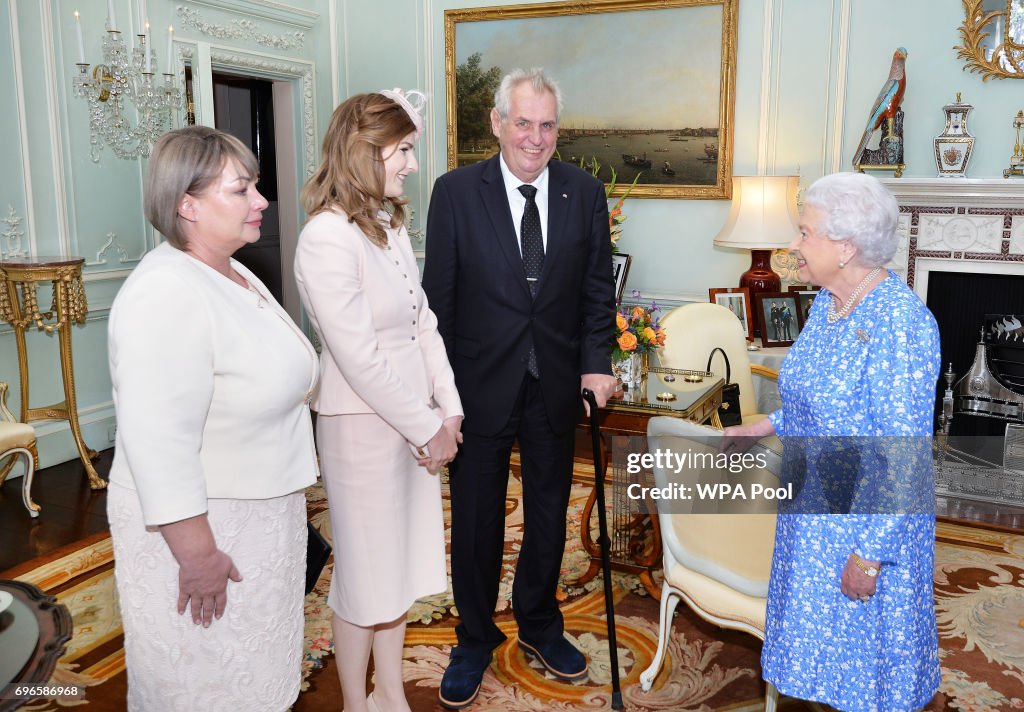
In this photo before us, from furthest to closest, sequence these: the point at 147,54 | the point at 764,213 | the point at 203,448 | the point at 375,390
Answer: the point at 764,213 < the point at 147,54 < the point at 375,390 < the point at 203,448

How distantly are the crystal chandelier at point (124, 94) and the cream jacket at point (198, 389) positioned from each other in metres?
3.66

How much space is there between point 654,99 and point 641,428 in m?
3.31

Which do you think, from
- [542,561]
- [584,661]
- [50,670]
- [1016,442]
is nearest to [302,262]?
[50,670]

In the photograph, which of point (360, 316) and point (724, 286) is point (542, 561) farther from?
point (724, 286)

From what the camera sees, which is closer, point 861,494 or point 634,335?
point 861,494

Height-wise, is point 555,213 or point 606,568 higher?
point 555,213

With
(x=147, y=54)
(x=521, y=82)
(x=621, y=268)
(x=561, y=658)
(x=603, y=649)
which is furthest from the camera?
(x=621, y=268)

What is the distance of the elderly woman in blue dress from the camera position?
6.03 feet

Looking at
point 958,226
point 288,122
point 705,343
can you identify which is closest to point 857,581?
point 705,343

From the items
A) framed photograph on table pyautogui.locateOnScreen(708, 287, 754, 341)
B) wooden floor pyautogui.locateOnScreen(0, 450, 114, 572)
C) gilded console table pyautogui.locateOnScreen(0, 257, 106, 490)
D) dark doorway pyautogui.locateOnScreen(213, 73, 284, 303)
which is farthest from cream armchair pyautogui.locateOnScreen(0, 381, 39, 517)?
framed photograph on table pyautogui.locateOnScreen(708, 287, 754, 341)

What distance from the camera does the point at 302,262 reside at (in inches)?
80.4

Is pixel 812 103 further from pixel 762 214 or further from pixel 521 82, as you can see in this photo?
pixel 521 82

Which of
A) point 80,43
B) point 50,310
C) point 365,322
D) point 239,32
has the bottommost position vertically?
point 50,310

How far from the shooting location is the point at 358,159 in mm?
2027
